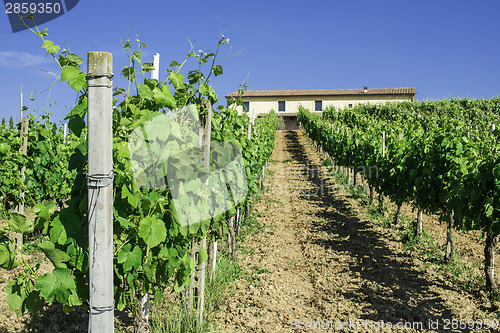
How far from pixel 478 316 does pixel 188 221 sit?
142 inches

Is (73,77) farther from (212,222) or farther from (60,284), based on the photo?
(212,222)

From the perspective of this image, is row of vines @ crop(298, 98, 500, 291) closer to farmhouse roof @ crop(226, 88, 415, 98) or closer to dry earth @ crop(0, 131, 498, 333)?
dry earth @ crop(0, 131, 498, 333)

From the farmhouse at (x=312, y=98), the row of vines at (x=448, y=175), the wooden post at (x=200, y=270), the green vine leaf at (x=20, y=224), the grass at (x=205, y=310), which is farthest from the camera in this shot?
the farmhouse at (x=312, y=98)

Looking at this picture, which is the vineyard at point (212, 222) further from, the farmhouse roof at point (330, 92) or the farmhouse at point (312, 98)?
the farmhouse roof at point (330, 92)

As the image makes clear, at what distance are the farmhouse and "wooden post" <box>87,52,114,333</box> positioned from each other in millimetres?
40676

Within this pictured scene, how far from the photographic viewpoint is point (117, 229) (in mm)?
2182

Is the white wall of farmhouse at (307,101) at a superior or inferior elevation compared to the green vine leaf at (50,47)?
superior

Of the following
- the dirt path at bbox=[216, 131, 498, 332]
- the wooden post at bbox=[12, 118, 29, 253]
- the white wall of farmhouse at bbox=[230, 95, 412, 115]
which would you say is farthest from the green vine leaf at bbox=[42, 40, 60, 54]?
the white wall of farmhouse at bbox=[230, 95, 412, 115]

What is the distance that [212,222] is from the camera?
12.9ft

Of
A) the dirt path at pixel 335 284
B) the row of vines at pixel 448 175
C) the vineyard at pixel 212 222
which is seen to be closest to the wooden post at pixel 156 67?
the vineyard at pixel 212 222

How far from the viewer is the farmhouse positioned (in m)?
42.1

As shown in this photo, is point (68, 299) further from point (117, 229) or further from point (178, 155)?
point (178, 155)

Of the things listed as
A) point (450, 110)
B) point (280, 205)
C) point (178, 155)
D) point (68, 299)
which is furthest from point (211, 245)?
point (450, 110)

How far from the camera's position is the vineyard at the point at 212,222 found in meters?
2.01
